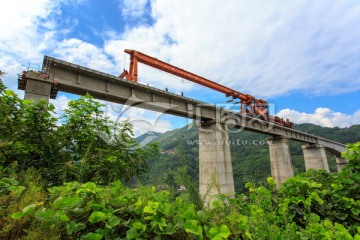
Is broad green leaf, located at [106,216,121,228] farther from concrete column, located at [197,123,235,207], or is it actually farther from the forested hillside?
concrete column, located at [197,123,235,207]

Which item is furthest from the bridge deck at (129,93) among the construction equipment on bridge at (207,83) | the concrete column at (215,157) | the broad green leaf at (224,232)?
the broad green leaf at (224,232)

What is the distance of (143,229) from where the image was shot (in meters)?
1.32

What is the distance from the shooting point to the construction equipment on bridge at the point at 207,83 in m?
17.1

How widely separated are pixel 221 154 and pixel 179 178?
53.7 feet

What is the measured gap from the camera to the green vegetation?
1401mm

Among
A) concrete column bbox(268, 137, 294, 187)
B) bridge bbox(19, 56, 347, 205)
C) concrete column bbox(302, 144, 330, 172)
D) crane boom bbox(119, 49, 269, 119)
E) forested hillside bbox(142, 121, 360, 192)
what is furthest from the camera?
concrete column bbox(302, 144, 330, 172)

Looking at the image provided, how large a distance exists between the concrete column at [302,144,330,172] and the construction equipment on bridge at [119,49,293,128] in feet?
30.9

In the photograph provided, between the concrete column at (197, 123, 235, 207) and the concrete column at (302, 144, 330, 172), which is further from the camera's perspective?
the concrete column at (302, 144, 330, 172)

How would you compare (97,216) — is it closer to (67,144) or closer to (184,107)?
(67,144)

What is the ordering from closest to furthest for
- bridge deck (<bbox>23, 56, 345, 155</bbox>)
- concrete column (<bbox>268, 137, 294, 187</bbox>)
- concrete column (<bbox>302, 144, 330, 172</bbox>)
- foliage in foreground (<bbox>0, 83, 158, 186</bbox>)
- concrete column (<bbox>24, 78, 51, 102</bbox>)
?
foliage in foreground (<bbox>0, 83, 158, 186</bbox>), concrete column (<bbox>24, 78, 51, 102</bbox>), bridge deck (<bbox>23, 56, 345, 155</bbox>), concrete column (<bbox>268, 137, 294, 187</bbox>), concrete column (<bbox>302, 144, 330, 172</bbox>)

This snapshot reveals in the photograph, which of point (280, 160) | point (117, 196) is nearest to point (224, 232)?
point (117, 196)

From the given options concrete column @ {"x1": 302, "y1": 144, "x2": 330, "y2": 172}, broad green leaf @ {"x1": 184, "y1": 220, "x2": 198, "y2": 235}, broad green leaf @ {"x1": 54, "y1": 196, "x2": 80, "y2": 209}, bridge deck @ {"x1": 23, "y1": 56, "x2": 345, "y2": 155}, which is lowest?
broad green leaf @ {"x1": 184, "y1": 220, "x2": 198, "y2": 235}

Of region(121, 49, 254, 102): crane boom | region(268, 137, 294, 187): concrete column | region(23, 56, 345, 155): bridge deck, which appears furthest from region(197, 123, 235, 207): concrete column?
region(268, 137, 294, 187): concrete column

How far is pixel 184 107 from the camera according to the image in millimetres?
17875
